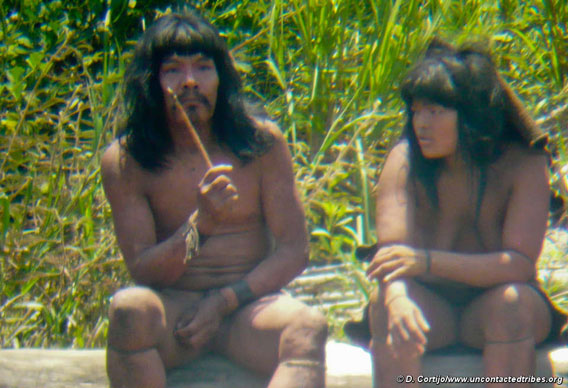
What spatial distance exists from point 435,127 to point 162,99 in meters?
0.83

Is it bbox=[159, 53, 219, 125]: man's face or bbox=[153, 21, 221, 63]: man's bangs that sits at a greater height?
bbox=[153, 21, 221, 63]: man's bangs

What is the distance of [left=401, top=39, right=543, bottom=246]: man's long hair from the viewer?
9.77ft

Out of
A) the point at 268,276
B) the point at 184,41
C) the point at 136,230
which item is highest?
the point at 184,41

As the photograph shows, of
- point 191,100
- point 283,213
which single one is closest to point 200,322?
point 283,213

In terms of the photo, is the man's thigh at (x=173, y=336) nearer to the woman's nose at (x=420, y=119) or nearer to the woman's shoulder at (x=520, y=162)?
the woman's nose at (x=420, y=119)

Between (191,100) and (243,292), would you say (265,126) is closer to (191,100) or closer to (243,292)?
(191,100)

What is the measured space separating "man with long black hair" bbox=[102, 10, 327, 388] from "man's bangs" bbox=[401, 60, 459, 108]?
454mm

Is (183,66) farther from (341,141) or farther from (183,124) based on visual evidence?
(341,141)

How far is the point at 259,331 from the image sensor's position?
9.41ft

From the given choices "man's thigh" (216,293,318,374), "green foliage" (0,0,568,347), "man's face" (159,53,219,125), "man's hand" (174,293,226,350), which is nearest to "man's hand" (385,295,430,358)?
"man's thigh" (216,293,318,374)

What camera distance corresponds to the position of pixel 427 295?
296 centimetres

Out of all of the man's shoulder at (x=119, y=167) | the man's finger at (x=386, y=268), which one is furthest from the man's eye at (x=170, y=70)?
the man's finger at (x=386, y=268)

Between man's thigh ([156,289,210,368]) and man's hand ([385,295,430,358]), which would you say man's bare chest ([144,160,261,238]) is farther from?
man's hand ([385,295,430,358])

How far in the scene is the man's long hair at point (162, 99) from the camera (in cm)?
305
